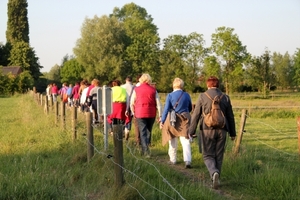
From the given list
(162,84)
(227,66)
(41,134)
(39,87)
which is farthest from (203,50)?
(41,134)

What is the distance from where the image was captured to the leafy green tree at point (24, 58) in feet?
260

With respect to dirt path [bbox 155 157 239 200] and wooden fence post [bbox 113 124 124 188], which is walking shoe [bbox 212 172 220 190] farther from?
wooden fence post [bbox 113 124 124 188]

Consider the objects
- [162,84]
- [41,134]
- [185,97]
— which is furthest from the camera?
[162,84]

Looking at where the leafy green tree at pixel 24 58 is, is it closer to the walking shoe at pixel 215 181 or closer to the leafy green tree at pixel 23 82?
the leafy green tree at pixel 23 82

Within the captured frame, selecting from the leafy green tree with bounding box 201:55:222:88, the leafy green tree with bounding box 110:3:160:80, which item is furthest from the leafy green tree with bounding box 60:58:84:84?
the leafy green tree with bounding box 201:55:222:88

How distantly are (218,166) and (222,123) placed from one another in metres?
Answer: 0.75

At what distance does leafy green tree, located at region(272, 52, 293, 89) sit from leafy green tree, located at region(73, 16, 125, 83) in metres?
41.2

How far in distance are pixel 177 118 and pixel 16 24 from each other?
278 ft

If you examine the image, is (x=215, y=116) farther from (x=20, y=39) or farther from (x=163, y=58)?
(x=20, y=39)

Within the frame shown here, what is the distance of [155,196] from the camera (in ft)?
18.1

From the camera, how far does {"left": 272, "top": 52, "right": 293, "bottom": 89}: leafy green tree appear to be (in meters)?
94.8

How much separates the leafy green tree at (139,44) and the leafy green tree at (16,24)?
2001 cm

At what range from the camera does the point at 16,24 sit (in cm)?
8781

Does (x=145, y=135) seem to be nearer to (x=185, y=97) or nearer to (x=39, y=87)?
(x=185, y=97)
